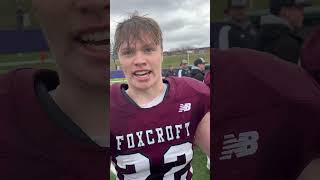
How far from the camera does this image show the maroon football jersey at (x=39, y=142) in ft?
2.99

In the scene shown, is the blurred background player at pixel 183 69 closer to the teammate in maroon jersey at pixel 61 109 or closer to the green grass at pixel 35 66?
the teammate in maroon jersey at pixel 61 109

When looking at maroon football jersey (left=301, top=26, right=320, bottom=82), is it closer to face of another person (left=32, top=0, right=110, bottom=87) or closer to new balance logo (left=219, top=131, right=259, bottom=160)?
new balance logo (left=219, top=131, right=259, bottom=160)

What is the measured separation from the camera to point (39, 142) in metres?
0.91

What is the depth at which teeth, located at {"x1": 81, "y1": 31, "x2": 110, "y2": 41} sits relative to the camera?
0.86 meters

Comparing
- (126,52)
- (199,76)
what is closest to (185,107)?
(199,76)

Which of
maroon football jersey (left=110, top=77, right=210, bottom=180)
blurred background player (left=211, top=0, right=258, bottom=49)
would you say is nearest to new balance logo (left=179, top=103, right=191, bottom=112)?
maroon football jersey (left=110, top=77, right=210, bottom=180)

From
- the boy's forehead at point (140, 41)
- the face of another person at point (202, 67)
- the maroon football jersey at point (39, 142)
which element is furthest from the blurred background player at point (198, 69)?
the maroon football jersey at point (39, 142)

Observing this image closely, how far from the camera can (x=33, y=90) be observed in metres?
0.96

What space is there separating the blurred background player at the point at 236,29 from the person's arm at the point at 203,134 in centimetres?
17

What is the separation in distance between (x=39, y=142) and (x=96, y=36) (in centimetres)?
26

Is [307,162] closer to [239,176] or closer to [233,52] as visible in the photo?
[239,176]

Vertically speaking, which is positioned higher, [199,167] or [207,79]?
[207,79]

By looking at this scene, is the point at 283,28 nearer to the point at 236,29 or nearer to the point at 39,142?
the point at 236,29

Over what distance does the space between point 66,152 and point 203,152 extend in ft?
1.01
